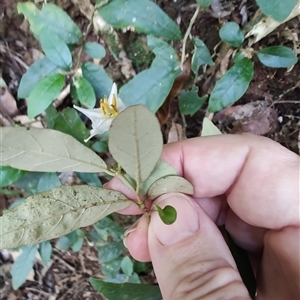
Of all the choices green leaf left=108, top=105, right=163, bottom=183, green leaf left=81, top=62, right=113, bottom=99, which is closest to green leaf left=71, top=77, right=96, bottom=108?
green leaf left=81, top=62, right=113, bottom=99

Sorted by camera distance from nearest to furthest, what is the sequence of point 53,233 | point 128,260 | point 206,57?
point 53,233 < point 206,57 < point 128,260

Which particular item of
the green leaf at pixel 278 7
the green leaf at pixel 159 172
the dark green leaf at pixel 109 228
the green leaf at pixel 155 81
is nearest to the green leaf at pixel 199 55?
the green leaf at pixel 155 81

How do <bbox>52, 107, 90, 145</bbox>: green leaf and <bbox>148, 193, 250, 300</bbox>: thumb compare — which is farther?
<bbox>52, 107, 90, 145</bbox>: green leaf

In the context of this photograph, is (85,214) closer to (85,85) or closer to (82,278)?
(85,85)

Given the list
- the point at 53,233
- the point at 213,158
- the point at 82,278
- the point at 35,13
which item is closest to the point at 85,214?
the point at 53,233

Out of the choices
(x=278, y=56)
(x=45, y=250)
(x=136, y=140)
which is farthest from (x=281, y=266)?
(x=45, y=250)

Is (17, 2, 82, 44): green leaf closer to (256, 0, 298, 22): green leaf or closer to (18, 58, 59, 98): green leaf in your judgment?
(18, 58, 59, 98): green leaf

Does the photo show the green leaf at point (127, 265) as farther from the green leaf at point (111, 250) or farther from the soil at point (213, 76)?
the soil at point (213, 76)
